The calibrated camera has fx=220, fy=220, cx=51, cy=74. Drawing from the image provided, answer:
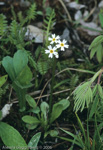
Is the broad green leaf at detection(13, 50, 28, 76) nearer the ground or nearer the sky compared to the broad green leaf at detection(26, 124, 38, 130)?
nearer the sky

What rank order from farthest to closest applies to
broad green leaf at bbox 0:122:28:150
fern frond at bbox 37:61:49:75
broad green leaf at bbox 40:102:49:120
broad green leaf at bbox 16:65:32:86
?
1. fern frond at bbox 37:61:49:75
2. broad green leaf at bbox 40:102:49:120
3. broad green leaf at bbox 16:65:32:86
4. broad green leaf at bbox 0:122:28:150

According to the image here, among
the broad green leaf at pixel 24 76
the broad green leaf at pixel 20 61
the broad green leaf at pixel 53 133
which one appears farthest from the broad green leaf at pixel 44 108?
the broad green leaf at pixel 20 61

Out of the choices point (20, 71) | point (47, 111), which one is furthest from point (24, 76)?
point (47, 111)

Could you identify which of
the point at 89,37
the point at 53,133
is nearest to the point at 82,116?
the point at 53,133

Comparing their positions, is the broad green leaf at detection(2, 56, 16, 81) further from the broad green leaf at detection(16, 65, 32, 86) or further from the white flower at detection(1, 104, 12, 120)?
the white flower at detection(1, 104, 12, 120)

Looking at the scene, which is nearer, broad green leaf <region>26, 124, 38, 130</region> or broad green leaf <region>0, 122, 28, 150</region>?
broad green leaf <region>0, 122, 28, 150</region>

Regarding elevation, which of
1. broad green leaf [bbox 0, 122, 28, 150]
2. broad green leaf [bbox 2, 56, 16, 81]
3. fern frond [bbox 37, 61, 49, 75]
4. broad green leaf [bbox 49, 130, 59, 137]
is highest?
broad green leaf [bbox 2, 56, 16, 81]

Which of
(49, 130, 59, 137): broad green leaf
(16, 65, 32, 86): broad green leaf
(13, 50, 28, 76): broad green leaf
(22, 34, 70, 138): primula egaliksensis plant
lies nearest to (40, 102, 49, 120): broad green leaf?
(22, 34, 70, 138): primula egaliksensis plant
